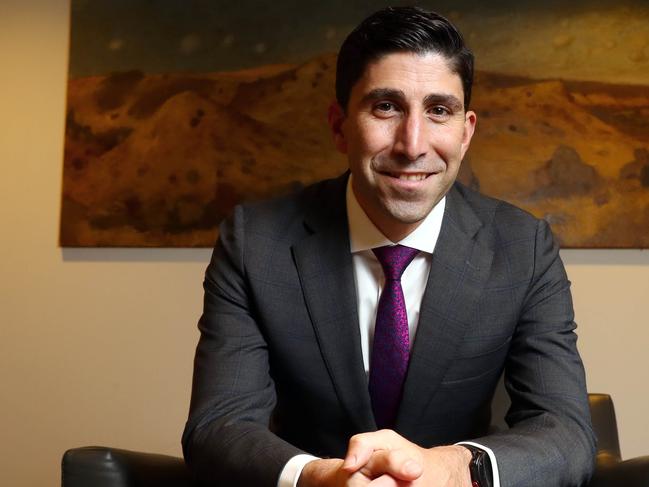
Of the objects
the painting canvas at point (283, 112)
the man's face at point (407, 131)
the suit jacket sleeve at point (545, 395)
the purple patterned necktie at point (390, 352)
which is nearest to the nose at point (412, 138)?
the man's face at point (407, 131)

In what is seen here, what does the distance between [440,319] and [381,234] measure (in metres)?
0.25

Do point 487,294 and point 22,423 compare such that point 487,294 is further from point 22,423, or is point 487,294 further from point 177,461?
point 22,423

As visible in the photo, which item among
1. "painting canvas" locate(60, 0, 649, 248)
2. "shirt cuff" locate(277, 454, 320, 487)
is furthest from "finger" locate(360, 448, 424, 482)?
"painting canvas" locate(60, 0, 649, 248)

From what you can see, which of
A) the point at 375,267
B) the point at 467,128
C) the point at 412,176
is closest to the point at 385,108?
the point at 412,176

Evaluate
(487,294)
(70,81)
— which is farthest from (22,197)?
(487,294)

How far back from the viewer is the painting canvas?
9.09 feet

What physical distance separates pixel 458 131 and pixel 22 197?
2.28 m

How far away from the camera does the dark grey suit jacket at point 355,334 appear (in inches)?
65.4

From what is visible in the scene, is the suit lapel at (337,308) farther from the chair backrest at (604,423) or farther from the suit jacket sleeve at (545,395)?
the chair backrest at (604,423)

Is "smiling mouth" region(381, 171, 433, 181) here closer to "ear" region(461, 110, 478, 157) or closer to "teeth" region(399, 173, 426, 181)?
"teeth" region(399, 173, 426, 181)

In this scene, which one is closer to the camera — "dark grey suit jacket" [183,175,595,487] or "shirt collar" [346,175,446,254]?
"dark grey suit jacket" [183,175,595,487]

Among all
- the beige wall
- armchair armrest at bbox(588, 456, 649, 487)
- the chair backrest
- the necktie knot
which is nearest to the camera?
armchair armrest at bbox(588, 456, 649, 487)

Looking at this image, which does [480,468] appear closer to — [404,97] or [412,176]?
[412,176]

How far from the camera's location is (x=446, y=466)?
1302mm
